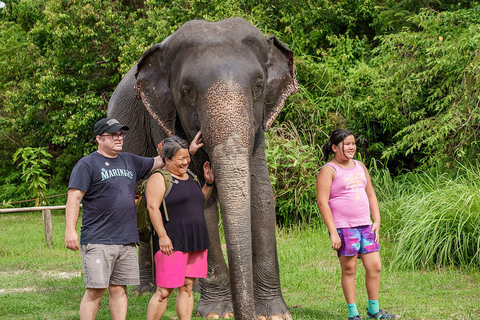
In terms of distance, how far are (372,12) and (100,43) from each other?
7.78 metres

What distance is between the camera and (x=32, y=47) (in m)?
20.5

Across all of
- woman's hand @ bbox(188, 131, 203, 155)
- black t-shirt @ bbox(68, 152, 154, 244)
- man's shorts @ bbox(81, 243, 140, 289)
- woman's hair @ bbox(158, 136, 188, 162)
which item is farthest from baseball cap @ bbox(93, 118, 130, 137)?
man's shorts @ bbox(81, 243, 140, 289)

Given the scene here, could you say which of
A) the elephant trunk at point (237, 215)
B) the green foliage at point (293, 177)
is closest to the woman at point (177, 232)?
the elephant trunk at point (237, 215)

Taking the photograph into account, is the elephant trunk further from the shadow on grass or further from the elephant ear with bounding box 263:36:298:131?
the shadow on grass

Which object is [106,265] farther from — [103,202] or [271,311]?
[271,311]

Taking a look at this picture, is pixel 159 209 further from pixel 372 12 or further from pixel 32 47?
pixel 32 47

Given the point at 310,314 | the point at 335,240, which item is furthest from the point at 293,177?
the point at 335,240

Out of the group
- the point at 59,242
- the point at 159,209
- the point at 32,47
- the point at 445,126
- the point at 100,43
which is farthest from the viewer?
the point at 32,47

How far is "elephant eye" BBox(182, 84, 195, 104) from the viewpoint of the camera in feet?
18.3

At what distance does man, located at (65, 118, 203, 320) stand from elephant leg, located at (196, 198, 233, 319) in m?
1.18

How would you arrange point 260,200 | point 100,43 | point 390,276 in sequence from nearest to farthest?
point 260,200 → point 390,276 → point 100,43

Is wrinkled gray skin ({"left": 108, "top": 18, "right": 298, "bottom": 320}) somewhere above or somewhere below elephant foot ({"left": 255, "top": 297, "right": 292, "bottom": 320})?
above

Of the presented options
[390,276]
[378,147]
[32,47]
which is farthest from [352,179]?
[32,47]

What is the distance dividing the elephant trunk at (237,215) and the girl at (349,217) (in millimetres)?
871
